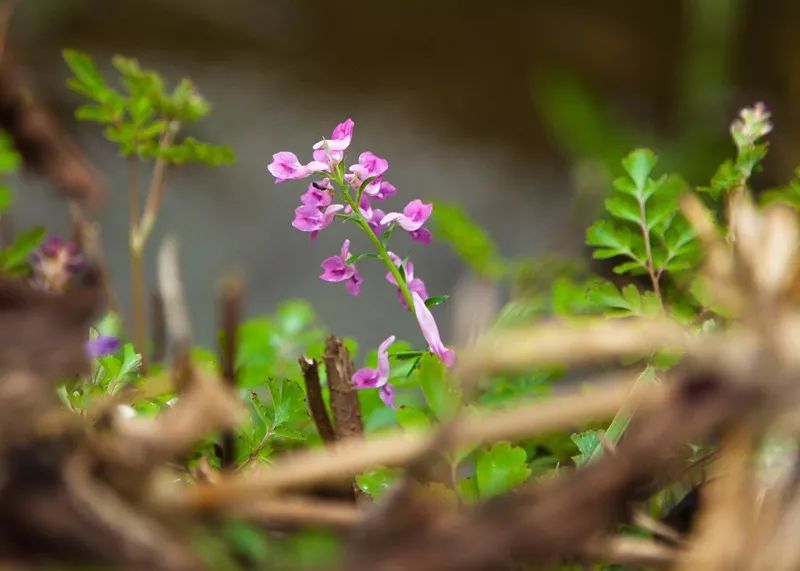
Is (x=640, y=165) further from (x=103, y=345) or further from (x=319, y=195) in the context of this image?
(x=103, y=345)

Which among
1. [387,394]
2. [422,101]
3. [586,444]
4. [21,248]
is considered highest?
[422,101]

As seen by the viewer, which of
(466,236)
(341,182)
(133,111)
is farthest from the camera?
(466,236)

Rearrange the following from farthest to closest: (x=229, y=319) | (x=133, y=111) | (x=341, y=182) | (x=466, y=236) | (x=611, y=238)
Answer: (x=466, y=236), (x=133, y=111), (x=611, y=238), (x=341, y=182), (x=229, y=319)

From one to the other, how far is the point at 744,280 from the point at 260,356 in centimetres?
66

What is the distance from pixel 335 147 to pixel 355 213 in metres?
0.05

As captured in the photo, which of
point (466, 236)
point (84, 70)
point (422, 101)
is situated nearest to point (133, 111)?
point (84, 70)

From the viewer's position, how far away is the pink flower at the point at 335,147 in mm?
659

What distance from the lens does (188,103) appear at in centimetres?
94

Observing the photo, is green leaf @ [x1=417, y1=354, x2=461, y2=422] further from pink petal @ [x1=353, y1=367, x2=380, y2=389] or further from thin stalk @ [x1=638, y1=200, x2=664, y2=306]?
thin stalk @ [x1=638, y1=200, x2=664, y2=306]

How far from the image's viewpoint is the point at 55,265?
936 millimetres

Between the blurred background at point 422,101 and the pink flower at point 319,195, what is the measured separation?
6.16 feet

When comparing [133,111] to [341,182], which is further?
[133,111]

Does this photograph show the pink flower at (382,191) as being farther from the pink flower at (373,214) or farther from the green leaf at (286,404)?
the green leaf at (286,404)

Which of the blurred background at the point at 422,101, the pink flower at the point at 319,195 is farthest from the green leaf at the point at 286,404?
the blurred background at the point at 422,101
